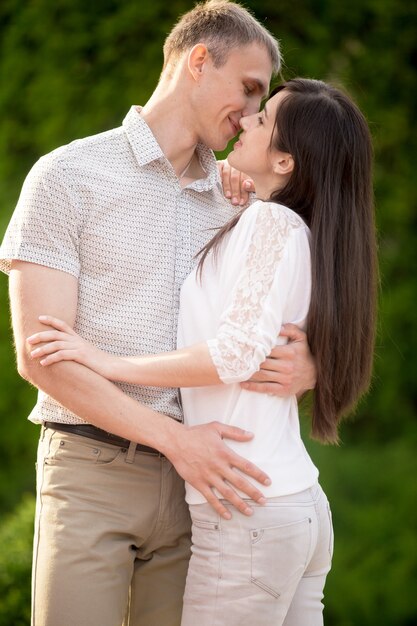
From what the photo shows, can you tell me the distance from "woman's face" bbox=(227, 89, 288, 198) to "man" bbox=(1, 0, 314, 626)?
0.61ft

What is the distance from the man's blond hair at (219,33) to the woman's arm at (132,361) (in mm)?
872

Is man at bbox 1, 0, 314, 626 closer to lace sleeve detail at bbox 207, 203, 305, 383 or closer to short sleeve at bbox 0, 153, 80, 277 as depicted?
short sleeve at bbox 0, 153, 80, 277

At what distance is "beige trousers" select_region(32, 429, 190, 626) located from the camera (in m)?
2.35

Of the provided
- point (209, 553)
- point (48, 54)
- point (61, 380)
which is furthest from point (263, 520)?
point (48, 54)

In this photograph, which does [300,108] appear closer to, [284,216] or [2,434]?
[284,216]

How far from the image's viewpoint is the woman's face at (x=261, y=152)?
2473mm

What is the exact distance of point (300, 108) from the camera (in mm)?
2406

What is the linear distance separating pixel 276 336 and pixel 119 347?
1.33ft

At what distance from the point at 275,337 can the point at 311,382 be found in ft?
0.70

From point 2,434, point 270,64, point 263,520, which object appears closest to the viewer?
point 263,520

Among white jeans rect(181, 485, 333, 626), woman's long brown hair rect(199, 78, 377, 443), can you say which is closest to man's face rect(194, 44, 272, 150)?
woman's long brown hair rect(199, 78, 377, 443)

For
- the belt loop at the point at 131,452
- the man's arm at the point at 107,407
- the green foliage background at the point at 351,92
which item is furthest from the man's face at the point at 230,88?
the green foliage background at the point at 351,92

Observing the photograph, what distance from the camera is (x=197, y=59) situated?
8.95ft

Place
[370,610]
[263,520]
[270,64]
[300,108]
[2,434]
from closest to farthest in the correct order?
1. [263,520]
2. [300,108]
3. [270,64]
4. [370,610]
5. [2,434]
